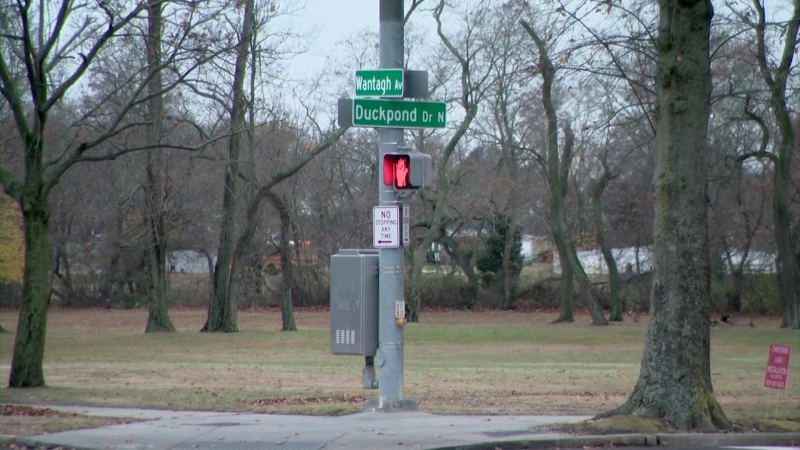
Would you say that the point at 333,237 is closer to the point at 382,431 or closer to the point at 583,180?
the point at 583,180

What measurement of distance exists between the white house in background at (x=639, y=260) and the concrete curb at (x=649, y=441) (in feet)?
154

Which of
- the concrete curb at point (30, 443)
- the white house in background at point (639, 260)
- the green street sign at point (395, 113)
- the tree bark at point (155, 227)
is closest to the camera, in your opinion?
the concrete curb at point (30, 443)

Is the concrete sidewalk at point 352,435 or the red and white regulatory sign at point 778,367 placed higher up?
the red and white regulatory sign at point 778,367

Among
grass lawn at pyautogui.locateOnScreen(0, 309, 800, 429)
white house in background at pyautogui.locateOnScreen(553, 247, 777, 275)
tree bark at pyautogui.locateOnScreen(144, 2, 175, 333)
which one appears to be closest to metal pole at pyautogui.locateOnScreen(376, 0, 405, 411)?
grass lawn at pyautogui.locateOnScreen(0, 309, 800, 429)

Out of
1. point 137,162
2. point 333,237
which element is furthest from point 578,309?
point 137,162

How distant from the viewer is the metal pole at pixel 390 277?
13.2 meters

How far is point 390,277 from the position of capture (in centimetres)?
1329

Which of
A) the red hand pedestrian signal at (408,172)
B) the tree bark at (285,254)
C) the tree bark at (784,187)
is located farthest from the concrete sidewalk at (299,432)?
the tree bark at (285,254)

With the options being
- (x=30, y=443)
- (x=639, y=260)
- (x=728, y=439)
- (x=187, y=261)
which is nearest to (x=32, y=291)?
(x=30, y=443)

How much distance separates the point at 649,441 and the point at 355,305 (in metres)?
4.05

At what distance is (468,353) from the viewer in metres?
34.6

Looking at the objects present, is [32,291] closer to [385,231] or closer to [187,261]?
[385,231]

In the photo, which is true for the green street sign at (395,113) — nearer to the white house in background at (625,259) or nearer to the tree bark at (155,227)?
the tree bark at (155,227)

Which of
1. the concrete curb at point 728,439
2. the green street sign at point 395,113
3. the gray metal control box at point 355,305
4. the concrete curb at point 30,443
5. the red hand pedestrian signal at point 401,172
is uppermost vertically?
the green street sign at point 395,113
